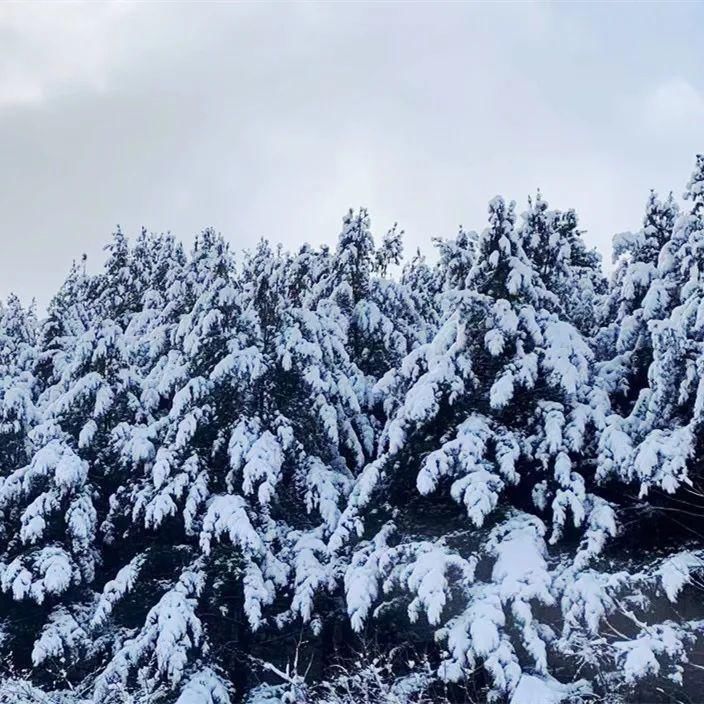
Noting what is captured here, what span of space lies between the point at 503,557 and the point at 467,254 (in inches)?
222

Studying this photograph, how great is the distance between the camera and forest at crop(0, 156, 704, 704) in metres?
11.1

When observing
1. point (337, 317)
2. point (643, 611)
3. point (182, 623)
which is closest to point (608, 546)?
point (643, 611)

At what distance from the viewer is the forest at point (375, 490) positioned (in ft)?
36.4

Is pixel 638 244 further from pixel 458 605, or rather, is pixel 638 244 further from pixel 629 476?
pixel 458 605

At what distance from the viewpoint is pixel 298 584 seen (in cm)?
1399

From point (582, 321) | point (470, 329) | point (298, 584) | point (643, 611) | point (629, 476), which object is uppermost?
point (582, 321)

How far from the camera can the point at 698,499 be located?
12055 millimetres

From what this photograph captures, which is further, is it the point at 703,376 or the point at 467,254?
the point at 467,254

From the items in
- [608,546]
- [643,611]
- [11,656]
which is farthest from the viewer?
[11,656]

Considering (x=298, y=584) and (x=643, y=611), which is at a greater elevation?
(x=298, y=584)

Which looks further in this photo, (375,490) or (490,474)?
(375,490)

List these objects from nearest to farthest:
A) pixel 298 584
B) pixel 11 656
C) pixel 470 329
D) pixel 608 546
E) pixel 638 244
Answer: pixel 608 546 < pixel 470 329 < pixel 298 584 < pixel 11 656 < pixel 638 244

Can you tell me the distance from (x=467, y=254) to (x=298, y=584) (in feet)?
22.2

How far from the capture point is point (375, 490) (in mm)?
13422
